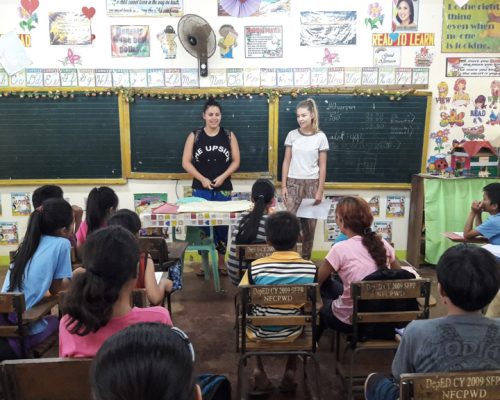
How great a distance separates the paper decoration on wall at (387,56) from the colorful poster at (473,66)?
A: 50 centimetres

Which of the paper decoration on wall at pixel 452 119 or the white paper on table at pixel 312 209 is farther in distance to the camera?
the paper decoration on wall at pixel 452 119

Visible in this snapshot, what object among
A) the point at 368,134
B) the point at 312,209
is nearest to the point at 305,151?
the point at 312,209

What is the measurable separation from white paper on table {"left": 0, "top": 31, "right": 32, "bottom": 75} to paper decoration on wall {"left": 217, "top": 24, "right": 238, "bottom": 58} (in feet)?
6.23

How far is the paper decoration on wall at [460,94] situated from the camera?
4422mm

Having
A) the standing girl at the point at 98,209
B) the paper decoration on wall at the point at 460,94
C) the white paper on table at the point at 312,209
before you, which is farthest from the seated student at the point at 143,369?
the paper decoration on wall at the point at 460,94

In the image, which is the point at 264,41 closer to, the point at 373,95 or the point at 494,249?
the point at 373,95

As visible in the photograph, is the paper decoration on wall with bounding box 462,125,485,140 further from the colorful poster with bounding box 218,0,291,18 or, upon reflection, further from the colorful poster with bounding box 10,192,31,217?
the colorful poster with bounding box 10,192,31,217

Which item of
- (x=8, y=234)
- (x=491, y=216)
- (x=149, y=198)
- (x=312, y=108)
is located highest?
(x=312, y=108)

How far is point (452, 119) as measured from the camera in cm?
448

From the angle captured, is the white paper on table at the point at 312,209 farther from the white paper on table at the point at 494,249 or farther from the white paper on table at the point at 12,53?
the white paper on table at the point at 12,53

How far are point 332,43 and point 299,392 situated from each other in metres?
3.27

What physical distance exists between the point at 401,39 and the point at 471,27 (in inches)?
27.2

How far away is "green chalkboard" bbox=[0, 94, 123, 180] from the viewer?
4.43m

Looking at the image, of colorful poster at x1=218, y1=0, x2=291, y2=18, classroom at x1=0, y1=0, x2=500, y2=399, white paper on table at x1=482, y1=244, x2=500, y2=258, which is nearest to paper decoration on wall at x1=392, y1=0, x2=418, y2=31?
classroom at x1=0, y1=0, x2=500, y2=399
